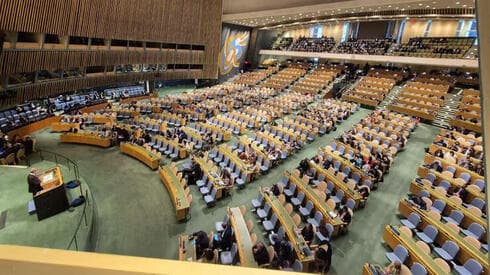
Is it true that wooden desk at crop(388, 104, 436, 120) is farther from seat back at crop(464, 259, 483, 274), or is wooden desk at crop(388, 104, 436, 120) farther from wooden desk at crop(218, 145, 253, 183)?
seat back at crop(464, 259, 483, 274)

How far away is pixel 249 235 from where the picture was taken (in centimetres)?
660

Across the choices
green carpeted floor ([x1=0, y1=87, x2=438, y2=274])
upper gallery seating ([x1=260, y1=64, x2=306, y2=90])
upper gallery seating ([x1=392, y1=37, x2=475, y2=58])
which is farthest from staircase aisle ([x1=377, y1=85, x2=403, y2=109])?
upper gallery seating ([x1=260, y1=64, x2=306, y2=90])

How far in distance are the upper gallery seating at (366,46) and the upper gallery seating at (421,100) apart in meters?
5.20

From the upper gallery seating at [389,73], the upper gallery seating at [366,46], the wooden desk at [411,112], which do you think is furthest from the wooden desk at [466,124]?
the upper gallery seating at [366,46]

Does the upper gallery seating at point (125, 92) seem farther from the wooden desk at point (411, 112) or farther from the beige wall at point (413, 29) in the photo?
the beige wall at point (413, 29)

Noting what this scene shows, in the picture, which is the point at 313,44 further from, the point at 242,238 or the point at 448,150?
the point at 242,238

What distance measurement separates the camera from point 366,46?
82.8 feet

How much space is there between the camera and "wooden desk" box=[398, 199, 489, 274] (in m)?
5.69

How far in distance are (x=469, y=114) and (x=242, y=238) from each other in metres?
15.5

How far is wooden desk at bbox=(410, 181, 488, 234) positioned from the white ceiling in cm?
1157

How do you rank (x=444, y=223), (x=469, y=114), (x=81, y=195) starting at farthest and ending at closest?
(x=469, y=114) → (x=81, y=195) → (x=444, y=223)

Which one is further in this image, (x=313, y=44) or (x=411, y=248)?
(x=313, y=44)

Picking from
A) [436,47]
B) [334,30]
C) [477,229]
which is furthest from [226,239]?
[334,30]

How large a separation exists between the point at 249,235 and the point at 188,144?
6.36 metres
